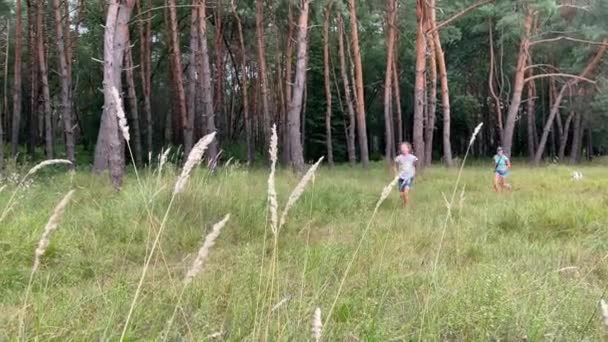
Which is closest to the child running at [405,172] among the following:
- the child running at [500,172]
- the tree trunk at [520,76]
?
the child running at [500,172]

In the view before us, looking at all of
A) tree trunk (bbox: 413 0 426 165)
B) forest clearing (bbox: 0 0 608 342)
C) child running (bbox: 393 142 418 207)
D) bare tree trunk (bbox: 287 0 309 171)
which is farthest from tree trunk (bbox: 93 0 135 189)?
tree trunk (bbox: 413 0 426 165)

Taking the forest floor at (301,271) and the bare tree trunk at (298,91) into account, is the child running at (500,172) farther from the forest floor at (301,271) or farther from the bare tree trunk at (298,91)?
the bare tree trunk at (298,91)

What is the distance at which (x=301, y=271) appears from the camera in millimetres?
4848

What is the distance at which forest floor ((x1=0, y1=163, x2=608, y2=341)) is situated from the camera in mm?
3133

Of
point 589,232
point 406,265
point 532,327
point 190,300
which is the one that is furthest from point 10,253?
point 589,232

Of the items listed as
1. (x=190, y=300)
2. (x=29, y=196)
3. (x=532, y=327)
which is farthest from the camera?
(x=29, y=196)

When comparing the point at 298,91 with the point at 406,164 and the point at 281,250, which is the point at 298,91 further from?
the point at 281,250

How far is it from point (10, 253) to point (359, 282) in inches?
127

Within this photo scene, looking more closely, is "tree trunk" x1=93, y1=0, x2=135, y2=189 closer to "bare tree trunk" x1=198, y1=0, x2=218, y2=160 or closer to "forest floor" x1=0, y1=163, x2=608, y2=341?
"forest floor" x1=0, y1=163, x2=608, y2=341

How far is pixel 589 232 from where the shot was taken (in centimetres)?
757

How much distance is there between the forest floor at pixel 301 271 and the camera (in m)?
3.13

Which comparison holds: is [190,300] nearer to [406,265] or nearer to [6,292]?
[6,292]

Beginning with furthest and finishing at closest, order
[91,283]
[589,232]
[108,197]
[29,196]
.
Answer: [108,197], [29,196], [589,232], [91,283]

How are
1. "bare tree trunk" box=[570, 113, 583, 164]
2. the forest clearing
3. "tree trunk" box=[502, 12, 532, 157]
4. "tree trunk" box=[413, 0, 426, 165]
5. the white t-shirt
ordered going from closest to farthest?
the forest clearing → the white t-shirt → "tree trunk" box=[413, 0, 426, 165] → "tree trunk" box=[502, 12, 532, 157] → "bare tree trunk" box=[570, 113, 583, 164]
